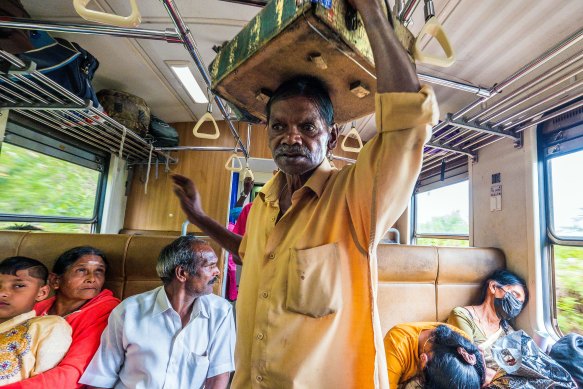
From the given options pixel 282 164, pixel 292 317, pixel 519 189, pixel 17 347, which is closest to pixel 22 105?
pixel 17 347

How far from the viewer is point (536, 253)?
7.88ft

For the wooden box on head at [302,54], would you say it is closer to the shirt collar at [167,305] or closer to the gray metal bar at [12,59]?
the shirt collar at [167,305]

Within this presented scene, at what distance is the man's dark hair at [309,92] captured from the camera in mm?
845

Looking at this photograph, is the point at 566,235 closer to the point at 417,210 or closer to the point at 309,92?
the point at 417,210

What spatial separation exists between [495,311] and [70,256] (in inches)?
138

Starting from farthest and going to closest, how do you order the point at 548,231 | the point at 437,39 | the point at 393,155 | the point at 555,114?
the point at 548,231 < the point at 555,114 < the point at 437,39 < the point at 393,155

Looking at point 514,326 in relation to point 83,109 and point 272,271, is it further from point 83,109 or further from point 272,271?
point 83,109

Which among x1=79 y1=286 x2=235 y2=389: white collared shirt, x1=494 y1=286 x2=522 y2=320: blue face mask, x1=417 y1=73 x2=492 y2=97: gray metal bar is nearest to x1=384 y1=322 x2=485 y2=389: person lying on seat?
x1=494 y1=286 x2=522 y2=320: blue face mask

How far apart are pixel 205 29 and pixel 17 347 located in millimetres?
2523

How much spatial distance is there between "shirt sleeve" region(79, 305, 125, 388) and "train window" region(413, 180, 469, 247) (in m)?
3.60

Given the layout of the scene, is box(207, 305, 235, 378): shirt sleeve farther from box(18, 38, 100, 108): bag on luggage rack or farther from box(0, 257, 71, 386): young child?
box(18, 38, 100, 108): bag on luggage rack

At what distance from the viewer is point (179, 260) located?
157 cm

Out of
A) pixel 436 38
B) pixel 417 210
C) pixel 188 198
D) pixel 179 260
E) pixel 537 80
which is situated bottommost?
pixel 179 260

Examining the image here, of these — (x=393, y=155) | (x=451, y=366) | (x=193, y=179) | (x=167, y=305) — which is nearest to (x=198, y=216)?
(x=167, y=305)
